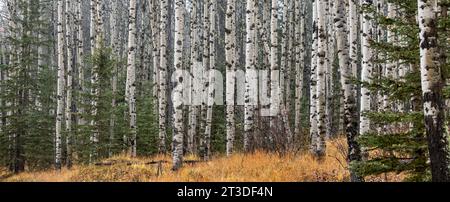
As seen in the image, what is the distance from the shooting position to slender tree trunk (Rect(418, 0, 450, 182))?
16.7 feet

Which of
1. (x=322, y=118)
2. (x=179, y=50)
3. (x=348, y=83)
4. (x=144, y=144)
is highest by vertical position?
(x=179, y=50)

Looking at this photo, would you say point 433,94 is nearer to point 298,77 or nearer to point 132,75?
point 132,75

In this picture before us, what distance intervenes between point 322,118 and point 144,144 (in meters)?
8.55

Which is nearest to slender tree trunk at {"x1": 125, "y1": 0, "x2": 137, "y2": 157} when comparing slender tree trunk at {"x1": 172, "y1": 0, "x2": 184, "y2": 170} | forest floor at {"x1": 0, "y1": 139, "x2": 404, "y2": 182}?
forest floor at {"x1": 0, "y1": 139, "x2": 404, "y2": 182}

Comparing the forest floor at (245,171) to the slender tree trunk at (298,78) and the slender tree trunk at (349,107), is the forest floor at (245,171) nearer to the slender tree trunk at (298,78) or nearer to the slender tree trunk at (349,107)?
the slender tree trunk at (349,107)

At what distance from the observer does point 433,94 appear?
5.21 metres

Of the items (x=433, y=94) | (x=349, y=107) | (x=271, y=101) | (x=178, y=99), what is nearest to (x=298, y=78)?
(x=271, y=101)

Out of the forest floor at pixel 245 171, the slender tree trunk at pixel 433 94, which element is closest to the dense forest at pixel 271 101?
the slender tree trunk at pixel 433 94

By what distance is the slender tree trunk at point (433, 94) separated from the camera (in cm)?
510

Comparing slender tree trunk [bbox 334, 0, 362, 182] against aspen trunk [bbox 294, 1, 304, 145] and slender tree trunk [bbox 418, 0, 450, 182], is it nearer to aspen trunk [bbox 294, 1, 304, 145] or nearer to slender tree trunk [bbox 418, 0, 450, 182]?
slender tree trunk [bbox 418, 0, 450, 182]

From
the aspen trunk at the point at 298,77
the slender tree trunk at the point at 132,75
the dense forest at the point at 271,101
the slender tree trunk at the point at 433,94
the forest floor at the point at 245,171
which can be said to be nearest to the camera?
the slender tree trunk at the point at 433,94
